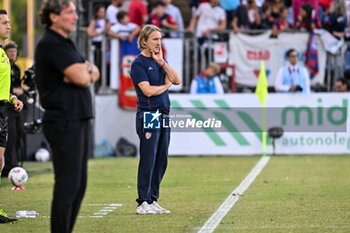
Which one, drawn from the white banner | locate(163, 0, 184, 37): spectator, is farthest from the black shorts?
the white banner

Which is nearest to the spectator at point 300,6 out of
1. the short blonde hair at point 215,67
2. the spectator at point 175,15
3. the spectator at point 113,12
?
the spectator at point 175,15

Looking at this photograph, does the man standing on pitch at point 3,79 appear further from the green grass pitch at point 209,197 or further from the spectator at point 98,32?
the spectator at point 98,32

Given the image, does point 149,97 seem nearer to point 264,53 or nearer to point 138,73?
point 138,73

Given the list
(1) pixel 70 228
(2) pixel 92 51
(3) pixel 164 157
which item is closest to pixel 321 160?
(2) pixel 92 51

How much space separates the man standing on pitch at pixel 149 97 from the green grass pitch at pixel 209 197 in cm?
38

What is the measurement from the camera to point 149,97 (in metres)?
12.1

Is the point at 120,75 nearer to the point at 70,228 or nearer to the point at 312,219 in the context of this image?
the point at 312,219

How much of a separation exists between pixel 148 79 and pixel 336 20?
13.2 m

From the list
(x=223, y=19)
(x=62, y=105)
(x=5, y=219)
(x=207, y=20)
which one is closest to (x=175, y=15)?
(x=207, y=20)

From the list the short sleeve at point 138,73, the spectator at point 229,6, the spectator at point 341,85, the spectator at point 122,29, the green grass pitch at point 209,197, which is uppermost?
the spectator at point 229,6

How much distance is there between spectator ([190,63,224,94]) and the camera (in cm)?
2344

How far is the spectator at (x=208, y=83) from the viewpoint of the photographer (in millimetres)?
23438

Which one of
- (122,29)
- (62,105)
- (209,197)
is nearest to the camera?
(62,105)

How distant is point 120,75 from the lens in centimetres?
2478
